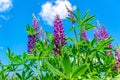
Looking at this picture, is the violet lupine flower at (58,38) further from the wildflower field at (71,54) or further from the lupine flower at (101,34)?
the lupine flower at (101,34)

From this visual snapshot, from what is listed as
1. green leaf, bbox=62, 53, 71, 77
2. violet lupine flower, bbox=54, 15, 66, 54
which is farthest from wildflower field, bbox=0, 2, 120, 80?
green leaf, bbox=62, 53, 71, 77

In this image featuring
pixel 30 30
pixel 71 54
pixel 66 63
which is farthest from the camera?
pixel 30 30

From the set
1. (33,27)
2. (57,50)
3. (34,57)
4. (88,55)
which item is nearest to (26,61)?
(34,57)

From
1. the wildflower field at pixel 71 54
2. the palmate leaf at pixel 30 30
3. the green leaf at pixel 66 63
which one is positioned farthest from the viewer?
the palmate leaf at pixel 30 30

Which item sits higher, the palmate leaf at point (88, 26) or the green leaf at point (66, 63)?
the palmate leaf at point (88, 26)

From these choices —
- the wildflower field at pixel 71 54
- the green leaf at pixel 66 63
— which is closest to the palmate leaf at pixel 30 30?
the wildflower field at pixel 71 54

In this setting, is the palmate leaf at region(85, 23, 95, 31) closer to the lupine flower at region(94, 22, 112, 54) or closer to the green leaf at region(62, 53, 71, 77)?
the lupine flower at region(94, 22, 112, 54)

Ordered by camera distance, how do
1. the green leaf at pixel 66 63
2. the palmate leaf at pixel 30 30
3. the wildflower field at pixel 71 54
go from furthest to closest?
the palmate leaf at pixel 30 30 → the wildflower field at pixel 71 54 → the green leaf at pixel 66 63

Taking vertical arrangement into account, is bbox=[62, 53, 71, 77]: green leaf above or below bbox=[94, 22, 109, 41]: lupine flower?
below

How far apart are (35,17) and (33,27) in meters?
0.13

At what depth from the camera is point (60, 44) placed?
8.22 feet

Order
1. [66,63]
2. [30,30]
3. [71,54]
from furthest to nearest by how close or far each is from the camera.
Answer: [30,30] → [71,54] → [66,63]

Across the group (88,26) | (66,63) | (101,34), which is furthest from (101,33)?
(66,63)

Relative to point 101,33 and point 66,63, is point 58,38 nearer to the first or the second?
point 101,33
